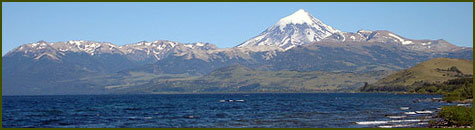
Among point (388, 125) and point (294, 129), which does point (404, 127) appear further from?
point (294, 129)

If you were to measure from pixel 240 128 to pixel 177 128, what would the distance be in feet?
30.6

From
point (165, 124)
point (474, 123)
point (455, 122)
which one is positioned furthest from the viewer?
point (165, 124)

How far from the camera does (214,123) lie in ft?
325

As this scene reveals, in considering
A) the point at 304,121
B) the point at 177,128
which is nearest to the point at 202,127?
the point at 177,128

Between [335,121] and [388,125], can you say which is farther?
[335,121]

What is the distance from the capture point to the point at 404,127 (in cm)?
8381

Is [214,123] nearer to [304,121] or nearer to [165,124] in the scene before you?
[165,124]

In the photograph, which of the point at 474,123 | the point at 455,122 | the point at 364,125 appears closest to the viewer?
the point at 474,123

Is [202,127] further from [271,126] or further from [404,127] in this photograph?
[404,127]

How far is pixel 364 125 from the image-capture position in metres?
89.3

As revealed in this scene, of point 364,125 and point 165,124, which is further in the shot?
point 165,124

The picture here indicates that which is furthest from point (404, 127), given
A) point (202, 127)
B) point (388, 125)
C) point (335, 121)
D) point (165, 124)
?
point (165, 124)

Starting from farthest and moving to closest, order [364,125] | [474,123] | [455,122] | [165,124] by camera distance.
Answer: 1. [165,124]
2. [364,125]
3. [455,122]
4. [474,123]

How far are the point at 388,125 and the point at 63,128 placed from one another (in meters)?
46.5
